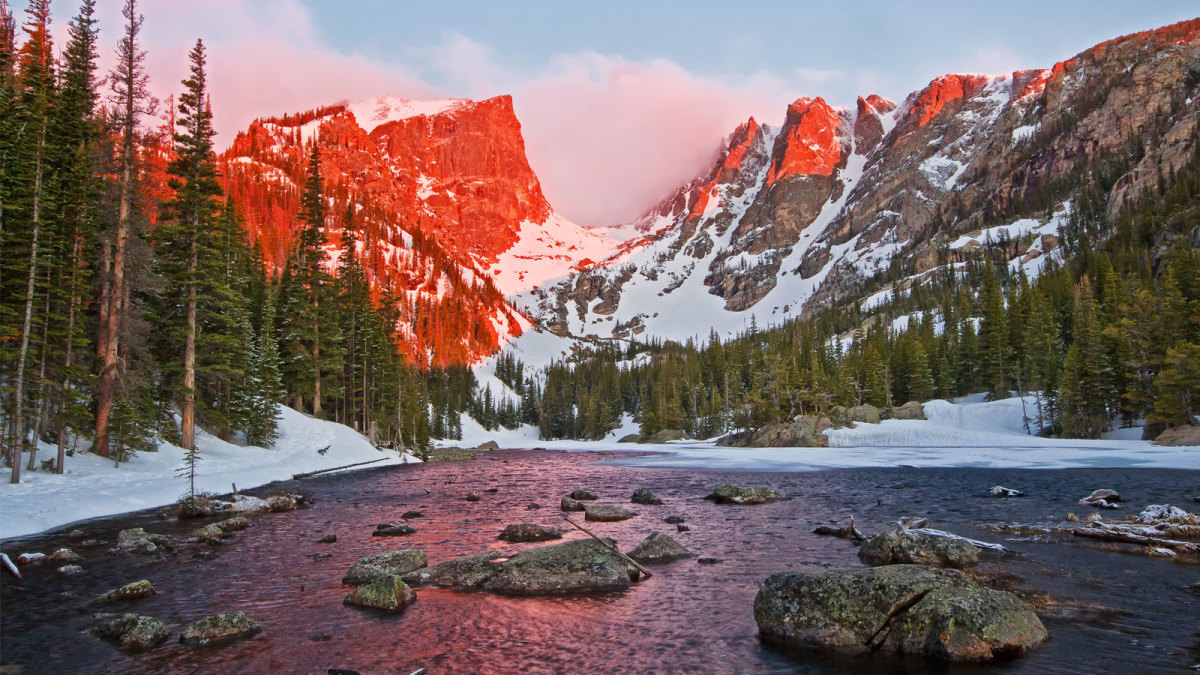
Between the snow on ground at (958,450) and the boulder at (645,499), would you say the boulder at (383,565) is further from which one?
the snow on ground at (958,450)

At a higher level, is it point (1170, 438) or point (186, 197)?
point (186, 197)

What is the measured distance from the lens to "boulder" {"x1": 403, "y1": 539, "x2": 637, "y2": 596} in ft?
43.7

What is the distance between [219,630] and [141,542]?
882 cm

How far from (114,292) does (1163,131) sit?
22590 cm

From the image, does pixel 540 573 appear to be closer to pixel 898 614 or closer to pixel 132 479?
pixel 898 614

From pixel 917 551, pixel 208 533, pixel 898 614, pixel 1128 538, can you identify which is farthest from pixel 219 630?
pixel 1128 538

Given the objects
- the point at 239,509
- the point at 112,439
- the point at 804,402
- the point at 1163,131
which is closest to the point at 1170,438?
the point at 804,402

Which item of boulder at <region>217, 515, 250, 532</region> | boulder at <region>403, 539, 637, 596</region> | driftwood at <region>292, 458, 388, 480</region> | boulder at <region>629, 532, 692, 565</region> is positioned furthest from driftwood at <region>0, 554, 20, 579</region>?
driftwood at <region>292, 458, 388, 480</region>

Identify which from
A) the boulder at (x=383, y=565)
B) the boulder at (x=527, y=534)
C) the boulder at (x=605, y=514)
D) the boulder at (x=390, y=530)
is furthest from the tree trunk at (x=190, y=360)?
the boulder at (x=605, y=514)

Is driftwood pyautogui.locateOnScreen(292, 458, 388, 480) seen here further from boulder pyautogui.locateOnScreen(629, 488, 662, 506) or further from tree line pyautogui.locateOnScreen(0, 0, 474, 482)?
boulder pyautogui.locateOnScreen(629, 488, 662, 506)

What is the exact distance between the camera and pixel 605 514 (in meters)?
22.6

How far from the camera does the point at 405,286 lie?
186m

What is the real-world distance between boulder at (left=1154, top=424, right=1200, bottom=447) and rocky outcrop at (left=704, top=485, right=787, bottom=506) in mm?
36902

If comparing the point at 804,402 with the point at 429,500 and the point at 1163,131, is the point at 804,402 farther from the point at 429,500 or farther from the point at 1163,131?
the point at 1163,131
